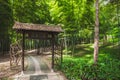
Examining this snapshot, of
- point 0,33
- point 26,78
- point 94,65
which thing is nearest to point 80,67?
point 94,65

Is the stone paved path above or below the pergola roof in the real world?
below

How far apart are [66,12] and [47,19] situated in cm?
1033

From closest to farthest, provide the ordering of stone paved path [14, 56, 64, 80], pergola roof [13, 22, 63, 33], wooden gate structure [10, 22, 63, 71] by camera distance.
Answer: stone paved path [14, 56, 64, 80], pergola roof [13, 22, 63, 33], wooden gate structure [10, 22, 63, 71]

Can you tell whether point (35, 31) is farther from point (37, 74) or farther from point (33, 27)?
point (37, 74)

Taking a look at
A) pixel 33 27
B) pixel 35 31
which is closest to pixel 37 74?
pixel 35 31

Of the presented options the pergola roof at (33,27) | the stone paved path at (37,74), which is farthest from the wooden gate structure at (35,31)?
the stone paved path at (37,74)

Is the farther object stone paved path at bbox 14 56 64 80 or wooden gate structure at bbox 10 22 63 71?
wooden gate structure at bbox 10 22 63 71

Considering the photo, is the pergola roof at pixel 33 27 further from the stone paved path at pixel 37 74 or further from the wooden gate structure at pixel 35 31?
the stone paved path at pixel 37 74

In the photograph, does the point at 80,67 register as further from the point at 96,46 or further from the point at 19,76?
the point at 19,76

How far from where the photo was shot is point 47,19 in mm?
41219

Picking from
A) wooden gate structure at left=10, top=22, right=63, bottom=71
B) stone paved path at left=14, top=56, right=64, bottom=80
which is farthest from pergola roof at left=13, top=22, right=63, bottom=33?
stone paved path at left=14, top=56, right=64, bottom=80

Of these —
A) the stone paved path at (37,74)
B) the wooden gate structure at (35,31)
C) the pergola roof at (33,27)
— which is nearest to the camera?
the stone paved path at (37,74)

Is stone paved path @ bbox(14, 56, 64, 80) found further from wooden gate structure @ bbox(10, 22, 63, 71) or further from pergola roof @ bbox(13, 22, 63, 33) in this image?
pergola roof @ bbox(13, 22, 63, 33)

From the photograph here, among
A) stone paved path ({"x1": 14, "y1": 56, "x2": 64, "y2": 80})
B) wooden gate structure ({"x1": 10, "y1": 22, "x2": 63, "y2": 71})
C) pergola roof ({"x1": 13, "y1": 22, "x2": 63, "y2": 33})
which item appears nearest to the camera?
stone paved path ({"x1": 14, "y1": 56, "x2": 64, "y2": 80})
